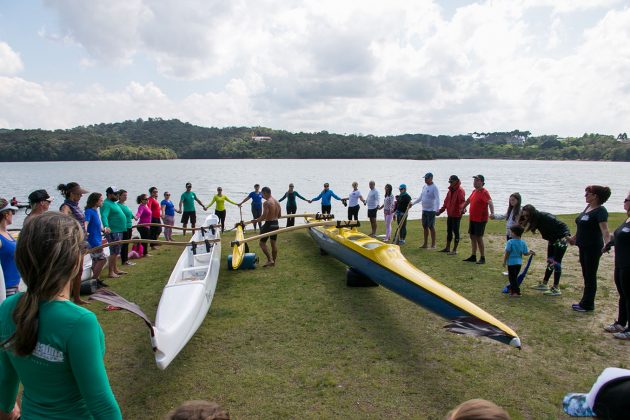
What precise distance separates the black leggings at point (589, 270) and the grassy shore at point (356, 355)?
20 centimetres

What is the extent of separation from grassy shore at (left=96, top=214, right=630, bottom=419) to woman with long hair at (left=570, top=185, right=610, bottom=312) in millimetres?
650

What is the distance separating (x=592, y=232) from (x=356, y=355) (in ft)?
12.0

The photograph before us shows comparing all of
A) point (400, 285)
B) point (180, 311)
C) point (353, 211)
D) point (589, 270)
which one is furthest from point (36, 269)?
point (353, 211)

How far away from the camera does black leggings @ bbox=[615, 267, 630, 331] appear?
15.5 ft

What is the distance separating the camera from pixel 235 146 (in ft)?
306

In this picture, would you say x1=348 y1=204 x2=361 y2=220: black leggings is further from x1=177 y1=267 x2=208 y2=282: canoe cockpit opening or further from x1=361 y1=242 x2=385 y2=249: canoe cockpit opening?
x1=177 y1=267 x2=208 y2=282: canoe cockpit opening

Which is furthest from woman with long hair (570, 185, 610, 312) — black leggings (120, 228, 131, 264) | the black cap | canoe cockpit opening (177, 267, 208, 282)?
black leggings (120, 228, 131, 264)

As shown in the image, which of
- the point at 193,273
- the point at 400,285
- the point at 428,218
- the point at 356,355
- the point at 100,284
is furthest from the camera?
the point at 428,218

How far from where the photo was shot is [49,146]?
71.7m

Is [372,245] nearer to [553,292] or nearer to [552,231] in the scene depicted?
[552,231]

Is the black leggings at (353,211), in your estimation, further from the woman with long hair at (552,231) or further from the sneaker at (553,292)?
→ the sneaker at (553,292)

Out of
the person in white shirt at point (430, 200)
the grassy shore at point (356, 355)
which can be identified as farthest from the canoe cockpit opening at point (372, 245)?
the person in white shirt at point (430, 200)

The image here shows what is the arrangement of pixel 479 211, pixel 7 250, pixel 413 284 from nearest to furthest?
pixel 7 250
pixel 413 284
pixel 479 211

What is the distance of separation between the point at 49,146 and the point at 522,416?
84.5 m
